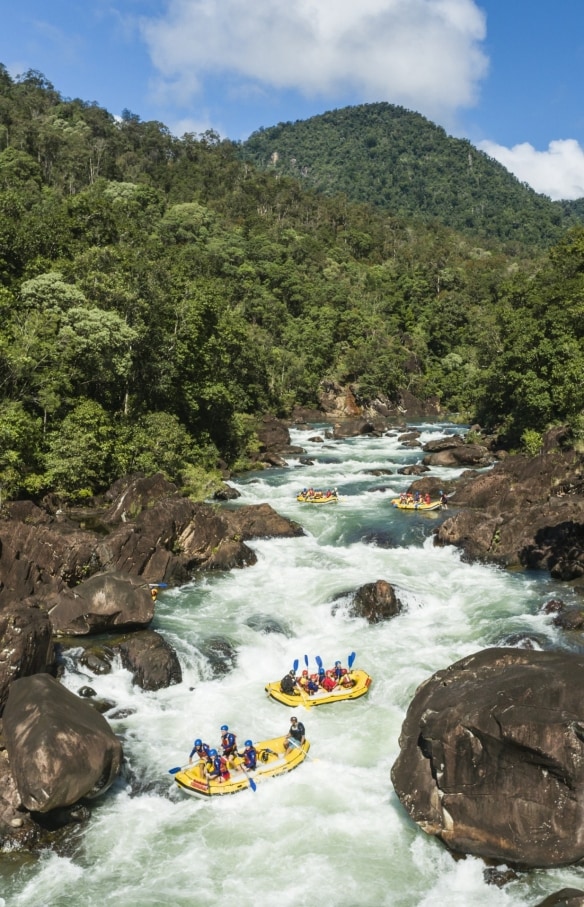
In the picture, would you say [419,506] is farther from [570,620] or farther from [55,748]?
[55,748]

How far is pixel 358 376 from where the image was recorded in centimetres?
8038

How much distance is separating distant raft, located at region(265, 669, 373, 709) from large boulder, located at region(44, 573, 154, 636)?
4835 mm

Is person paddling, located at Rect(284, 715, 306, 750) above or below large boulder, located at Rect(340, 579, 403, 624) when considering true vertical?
below

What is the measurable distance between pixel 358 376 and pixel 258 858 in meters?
71.0

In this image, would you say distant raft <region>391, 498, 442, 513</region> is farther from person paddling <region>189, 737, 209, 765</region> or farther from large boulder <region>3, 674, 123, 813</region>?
large boulder <region>3, 674, 123, 813</region>

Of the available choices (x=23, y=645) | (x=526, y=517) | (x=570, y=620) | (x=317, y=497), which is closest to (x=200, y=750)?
(x=23, y=645)

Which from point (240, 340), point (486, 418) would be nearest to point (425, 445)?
point (486, 418)

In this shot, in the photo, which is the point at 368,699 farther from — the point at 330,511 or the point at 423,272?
the point at 423,272

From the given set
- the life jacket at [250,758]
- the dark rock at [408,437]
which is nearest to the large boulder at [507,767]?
the life jacket at [250,758]

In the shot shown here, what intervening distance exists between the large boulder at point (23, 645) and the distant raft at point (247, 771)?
14.9 ft

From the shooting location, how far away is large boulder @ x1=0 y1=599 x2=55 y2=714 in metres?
15.2

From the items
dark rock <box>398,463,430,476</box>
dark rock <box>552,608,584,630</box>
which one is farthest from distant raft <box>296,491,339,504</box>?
dark rock <box>552,608,584,630</box>

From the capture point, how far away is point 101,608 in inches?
769

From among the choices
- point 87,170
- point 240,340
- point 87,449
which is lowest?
point 87,449
